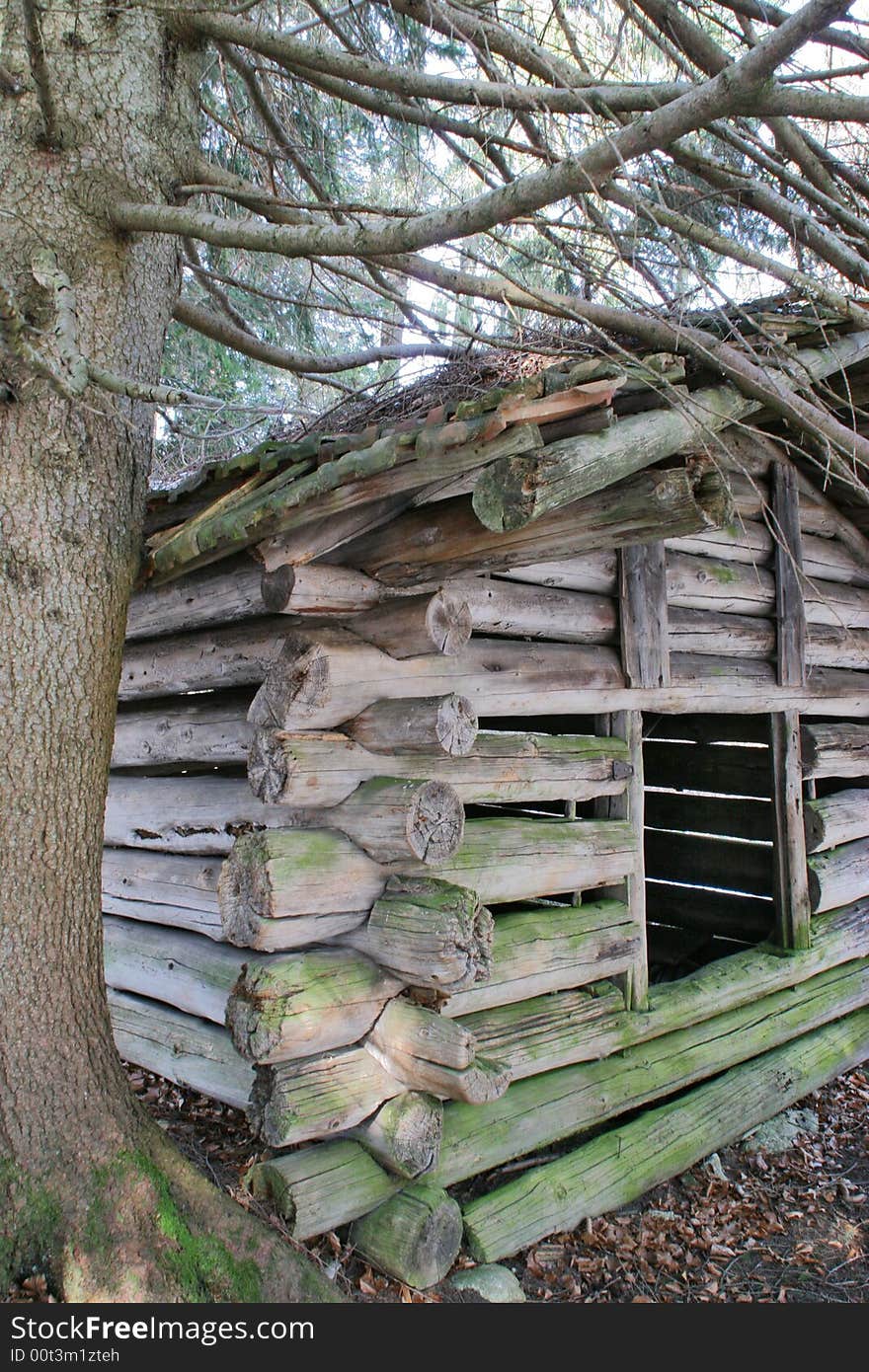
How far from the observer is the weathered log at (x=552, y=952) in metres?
4.24

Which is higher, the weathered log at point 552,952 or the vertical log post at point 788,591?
the vertical log post at point 788,591

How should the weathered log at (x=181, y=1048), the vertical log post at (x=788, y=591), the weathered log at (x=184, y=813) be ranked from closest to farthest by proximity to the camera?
the weathered log at (x=184, y=813), the weathered log at (x=181, y=1048), the vertical log post at (x=788, y=591)

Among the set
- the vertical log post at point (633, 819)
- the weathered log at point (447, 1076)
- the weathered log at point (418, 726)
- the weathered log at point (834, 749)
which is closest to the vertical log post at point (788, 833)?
the weathered log at point (834, 749)

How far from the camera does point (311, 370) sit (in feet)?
15.7

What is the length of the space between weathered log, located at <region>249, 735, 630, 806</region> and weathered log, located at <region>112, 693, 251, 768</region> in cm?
47

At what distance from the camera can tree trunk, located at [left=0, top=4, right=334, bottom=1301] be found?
2.95 meters

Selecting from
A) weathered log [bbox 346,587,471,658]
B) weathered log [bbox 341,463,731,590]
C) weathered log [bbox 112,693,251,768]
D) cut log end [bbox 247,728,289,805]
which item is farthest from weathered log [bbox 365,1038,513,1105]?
weathered log [bbox 341,463,731,590]

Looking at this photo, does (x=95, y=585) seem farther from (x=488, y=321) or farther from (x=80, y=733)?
(x=488, y=321)

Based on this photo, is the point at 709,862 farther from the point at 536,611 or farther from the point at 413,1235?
the point at 413,1235

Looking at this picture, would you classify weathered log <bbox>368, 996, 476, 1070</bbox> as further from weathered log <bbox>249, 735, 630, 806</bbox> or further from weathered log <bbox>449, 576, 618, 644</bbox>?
weathered log <bbox>449, 576, 618, 644</bbox>

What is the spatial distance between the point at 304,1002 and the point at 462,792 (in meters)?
1.06

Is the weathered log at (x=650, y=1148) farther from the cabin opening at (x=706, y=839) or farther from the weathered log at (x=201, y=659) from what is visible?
the weathered log at (x=201, y=659)

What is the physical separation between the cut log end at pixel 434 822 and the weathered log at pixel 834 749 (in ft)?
10.5

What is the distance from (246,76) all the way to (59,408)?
2.12 meters
